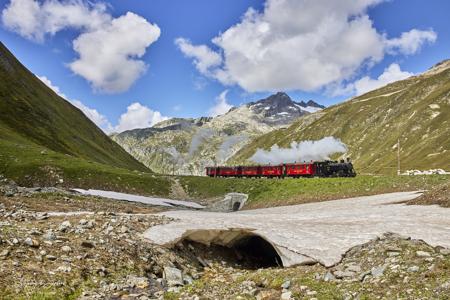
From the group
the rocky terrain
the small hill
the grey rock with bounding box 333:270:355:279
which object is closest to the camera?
the rocky terrain

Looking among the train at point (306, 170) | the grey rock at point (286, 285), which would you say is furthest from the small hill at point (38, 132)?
the grey rock at point (286, 285)

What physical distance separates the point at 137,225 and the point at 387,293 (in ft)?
45.6

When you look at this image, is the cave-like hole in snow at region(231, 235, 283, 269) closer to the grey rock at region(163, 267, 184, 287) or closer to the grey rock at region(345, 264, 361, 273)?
the grey rock at region(163, 267, 184, 287)

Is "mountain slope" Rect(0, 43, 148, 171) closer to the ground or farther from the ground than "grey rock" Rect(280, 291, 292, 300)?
farther from the ground

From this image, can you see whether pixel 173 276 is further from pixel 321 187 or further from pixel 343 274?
pixel 321 187

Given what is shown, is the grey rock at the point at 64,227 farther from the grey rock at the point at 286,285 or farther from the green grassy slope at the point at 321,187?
the green grassy slope at the point at 321,187

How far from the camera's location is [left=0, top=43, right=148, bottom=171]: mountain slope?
299 feet

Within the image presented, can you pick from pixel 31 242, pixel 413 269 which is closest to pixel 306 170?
pixel 413 269

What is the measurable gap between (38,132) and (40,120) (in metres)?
9.56

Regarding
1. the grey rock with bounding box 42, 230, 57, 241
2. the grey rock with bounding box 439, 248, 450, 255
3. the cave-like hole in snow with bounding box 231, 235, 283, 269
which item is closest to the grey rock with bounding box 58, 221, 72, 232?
the grey rock with bounding box 42, 230, 57, 241

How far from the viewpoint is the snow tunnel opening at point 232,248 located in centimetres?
2114

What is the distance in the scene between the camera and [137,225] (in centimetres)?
2192

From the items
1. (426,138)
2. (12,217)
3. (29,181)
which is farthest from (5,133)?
(426,138)

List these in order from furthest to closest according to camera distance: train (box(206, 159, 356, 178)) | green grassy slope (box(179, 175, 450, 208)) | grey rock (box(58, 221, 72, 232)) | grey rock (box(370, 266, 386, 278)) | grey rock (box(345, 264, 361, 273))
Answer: train (box(206, 159, 356, 178)) → green grassy slope (box(179, 175, 450, 208)) → grey rock (box(58, 221, 72, 232)) → grey rock (box(345, 264, 361, 273)) → grey rock (box(370, 266, 386, 278))
